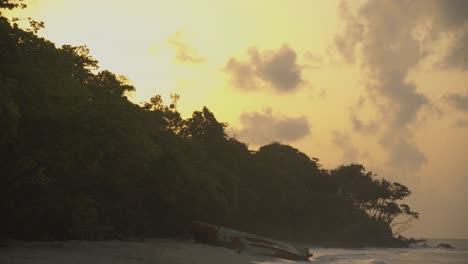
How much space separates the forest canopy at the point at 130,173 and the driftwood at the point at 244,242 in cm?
623

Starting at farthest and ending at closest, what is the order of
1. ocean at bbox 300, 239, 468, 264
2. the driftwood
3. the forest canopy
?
ocean at bbox 300, 239, 468, 264 → the driftwood → the forest canopy

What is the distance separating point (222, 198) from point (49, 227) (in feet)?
78.1

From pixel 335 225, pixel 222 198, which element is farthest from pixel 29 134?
pixel 335 225

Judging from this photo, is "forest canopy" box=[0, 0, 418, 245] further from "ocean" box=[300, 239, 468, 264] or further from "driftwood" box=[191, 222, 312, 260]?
"ocean" box=[300, 239, 468, 264]

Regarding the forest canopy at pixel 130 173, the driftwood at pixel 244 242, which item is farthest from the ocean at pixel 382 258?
the forest canopy at pixel 130 173

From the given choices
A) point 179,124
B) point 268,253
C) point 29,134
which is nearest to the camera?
point 29,134

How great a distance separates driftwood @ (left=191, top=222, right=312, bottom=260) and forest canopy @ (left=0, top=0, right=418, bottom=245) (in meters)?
6.23

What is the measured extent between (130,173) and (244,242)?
10.9 metres

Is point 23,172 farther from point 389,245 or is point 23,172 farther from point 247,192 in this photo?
point 389,245

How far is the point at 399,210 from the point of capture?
101188 mm

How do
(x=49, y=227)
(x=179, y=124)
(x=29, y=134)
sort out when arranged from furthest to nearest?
(x=179, y=124) < (x=49, y=227) < (x=29, y=134)

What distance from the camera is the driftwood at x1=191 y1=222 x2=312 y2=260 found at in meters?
31.8

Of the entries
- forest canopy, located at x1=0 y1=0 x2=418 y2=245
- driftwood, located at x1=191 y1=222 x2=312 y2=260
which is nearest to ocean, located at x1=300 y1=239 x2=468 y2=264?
driftwood, located at x1=191 y1=222 x2=312 y2=260

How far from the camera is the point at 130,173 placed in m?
38.2
